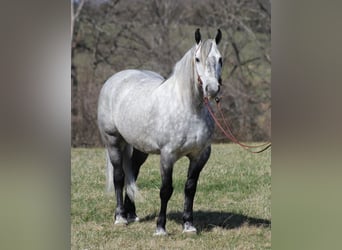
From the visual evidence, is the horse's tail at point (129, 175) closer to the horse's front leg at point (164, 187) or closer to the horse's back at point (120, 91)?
the horse's back at point (120, 91)

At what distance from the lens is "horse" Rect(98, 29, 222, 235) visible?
10.9ft

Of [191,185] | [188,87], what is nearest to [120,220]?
[191,185]

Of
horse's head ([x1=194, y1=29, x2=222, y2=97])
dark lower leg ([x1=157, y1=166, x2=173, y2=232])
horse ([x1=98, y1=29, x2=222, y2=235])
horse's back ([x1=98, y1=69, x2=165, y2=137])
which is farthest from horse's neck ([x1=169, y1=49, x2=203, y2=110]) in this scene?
dark lower leg ([x1=157, y1=166, x2=173, y2=232])

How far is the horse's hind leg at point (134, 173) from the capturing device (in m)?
3.95

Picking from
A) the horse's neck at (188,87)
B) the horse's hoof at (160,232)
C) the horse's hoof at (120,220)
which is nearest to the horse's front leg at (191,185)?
the horse's hoof at (160,232)

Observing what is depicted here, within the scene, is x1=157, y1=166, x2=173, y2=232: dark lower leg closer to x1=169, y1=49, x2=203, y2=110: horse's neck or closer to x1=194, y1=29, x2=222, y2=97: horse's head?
x1=169, y1=49, x2=203, y2=110: horse's neck

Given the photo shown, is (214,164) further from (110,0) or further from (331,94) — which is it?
(331,94)

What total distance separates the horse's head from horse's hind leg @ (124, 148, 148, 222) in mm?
1055

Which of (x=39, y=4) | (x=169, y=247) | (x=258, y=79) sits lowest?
(x=169, y=247)

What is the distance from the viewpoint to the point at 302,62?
2.50 meters

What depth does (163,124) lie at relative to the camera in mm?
3477

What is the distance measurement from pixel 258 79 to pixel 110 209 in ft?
5.85

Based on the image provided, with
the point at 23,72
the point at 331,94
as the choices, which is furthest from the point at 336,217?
the point at 23,72

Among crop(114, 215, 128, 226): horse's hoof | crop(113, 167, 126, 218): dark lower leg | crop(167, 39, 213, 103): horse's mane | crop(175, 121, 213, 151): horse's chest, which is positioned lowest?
crop(114, 215, 128, 226): horse's hoof
